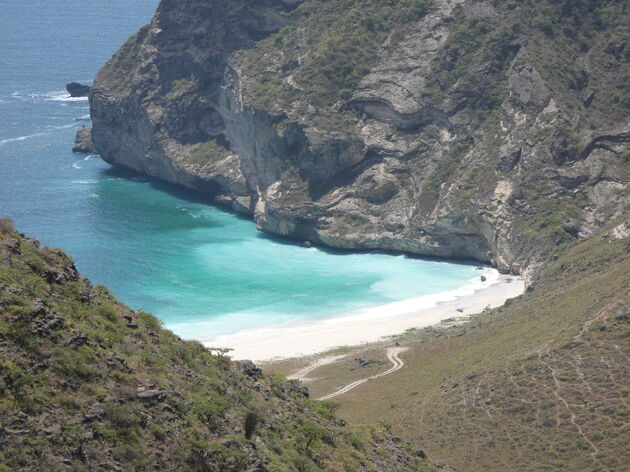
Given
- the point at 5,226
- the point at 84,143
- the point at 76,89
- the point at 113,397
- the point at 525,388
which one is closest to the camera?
the point at 113,397

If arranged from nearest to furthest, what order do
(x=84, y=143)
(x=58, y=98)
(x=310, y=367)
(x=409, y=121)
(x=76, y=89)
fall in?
(x=310, y=367) < (x=409, y=121) < (x=84, y=143) < (x=58, y=98) < (x=76, y=89)

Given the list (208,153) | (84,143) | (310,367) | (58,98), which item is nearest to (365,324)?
(310,367)

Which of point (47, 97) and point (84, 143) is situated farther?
point (47, 97)

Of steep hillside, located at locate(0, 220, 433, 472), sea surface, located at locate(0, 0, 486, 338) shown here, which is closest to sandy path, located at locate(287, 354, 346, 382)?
sea surface, located at locate(0, 0, 486, 338)

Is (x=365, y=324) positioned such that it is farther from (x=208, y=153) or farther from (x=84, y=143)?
(x=84, y=143)

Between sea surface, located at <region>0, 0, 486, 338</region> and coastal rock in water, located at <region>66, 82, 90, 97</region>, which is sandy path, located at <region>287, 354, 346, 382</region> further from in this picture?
coastal rock in water, located at <region>66, 82, 90, 97</region>

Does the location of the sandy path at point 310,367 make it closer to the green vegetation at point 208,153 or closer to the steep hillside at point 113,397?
the steep hillside at point 113,397
